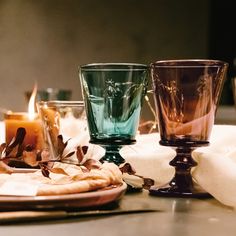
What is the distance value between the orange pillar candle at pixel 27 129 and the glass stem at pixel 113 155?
167 mm

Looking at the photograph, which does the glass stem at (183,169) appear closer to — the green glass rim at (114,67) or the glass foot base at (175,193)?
the glass foot base at (175,193)

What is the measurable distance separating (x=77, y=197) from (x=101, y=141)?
22 centimetres

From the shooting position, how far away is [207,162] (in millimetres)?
784

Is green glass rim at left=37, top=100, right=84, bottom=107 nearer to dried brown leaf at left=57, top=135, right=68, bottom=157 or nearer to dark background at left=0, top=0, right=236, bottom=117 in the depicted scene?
dried brown leaf at left=57, top=135, right=68, bottom=157

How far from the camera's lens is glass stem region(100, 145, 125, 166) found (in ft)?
2.79

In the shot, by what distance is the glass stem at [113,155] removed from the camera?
2.79ft

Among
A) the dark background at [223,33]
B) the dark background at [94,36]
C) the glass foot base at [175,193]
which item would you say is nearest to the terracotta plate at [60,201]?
the glass foot base at [175,193]

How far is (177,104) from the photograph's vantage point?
79 centimetres

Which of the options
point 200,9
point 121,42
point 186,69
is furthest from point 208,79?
point 200,9

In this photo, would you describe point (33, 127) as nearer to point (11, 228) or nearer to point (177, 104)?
point (177, 104)

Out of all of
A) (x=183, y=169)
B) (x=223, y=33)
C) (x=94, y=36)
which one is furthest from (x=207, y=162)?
(x=223, y=33)

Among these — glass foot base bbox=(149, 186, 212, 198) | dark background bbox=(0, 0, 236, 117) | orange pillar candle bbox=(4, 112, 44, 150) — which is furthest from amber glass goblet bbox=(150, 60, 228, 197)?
dark background bbox=(0, 0, 236, 117)

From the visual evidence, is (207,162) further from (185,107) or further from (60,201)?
(60,201)

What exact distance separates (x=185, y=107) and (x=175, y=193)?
11 cm
